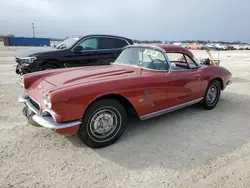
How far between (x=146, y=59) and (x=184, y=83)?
91 cm

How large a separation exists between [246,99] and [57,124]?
5395mm

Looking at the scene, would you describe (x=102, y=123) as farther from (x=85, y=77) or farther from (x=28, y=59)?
(x=28, y=59)

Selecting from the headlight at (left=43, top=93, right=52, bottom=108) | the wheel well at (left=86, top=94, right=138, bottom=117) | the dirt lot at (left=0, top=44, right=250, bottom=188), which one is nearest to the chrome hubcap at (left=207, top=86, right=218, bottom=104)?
the dirt lot at (left=0, top=44, right=250, bottom=188)

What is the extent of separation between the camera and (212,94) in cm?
484

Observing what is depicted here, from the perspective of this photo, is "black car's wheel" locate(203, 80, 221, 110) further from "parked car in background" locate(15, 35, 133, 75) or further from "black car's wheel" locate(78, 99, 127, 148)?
"parked car in background" locate(15, 35, 133, 75)

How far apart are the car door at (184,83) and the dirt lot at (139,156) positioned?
50cm

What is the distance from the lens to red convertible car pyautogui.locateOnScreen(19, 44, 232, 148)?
2658 mm

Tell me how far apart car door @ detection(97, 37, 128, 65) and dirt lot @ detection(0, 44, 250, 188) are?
369cm

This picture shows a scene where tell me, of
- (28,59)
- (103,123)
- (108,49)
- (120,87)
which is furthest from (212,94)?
(28,59)

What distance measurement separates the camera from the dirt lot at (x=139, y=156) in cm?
236

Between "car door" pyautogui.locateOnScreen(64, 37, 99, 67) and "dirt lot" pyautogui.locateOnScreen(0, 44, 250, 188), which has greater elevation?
"car door" pyautogui.locateOnScreen(64, 37, 99, 67)

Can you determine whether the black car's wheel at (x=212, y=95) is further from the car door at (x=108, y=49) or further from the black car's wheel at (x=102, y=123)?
the car door at (x=108, y=49)

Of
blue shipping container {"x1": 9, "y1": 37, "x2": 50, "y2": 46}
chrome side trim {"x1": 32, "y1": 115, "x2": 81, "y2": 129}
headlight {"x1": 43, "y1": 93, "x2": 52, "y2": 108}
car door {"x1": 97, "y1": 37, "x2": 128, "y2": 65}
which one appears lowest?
chrome side trim {"x1": 32, "y1": 115, "x2": 81, "y2": 129}

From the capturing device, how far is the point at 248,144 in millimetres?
3219
